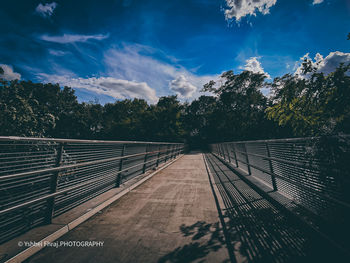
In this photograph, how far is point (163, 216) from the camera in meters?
2.82

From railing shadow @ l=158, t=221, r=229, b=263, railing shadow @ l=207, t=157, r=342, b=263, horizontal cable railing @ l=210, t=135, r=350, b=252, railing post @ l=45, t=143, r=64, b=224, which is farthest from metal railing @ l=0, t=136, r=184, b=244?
horizontal cable railing @ l=210, t=135, r=350, b=252

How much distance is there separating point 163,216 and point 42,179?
85.9 inches

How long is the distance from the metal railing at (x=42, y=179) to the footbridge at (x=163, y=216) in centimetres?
1

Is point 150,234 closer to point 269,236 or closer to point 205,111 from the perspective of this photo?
point 269,236

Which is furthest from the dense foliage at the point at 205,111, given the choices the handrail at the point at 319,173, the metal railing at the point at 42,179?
the metal railing at the point at 42,179

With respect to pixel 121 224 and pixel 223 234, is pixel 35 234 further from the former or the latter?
pixel 223 234

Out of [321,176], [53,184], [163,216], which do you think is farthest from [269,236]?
[53,184]

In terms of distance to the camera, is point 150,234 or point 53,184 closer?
point 150,234

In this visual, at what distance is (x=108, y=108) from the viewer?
55.0m

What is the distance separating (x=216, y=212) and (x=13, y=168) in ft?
11.5

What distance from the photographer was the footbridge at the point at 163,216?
1808mm

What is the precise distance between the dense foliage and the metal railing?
13.2 feet

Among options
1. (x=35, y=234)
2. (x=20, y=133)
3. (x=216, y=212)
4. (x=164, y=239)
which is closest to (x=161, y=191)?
(x=216, y=212)

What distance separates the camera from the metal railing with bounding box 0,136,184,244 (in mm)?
1894
